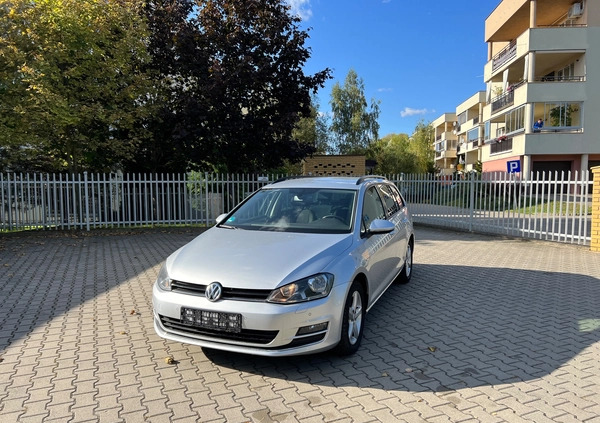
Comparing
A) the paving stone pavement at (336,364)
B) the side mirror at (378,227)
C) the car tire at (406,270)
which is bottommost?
the paving stone pavement at (336,364)

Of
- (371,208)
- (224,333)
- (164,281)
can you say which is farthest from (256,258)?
(371,208)

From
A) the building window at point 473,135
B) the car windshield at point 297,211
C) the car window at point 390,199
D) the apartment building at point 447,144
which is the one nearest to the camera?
the car windshield at point 297,211

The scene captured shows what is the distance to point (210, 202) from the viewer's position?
551 inches

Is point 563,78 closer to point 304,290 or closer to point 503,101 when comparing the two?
point 503,101

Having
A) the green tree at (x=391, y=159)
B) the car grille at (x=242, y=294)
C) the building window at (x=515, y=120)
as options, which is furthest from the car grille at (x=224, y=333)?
the green tree at (x=391, y=159)

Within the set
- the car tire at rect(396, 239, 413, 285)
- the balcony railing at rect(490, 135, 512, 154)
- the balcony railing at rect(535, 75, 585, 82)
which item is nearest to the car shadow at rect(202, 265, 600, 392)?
the car tire at rect(396, 239, 413, 285)

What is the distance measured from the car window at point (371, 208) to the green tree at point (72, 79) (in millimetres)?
10168

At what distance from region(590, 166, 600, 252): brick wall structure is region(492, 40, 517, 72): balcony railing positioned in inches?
913

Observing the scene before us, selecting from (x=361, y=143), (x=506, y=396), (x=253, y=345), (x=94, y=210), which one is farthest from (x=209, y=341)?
(x=361, y=143)

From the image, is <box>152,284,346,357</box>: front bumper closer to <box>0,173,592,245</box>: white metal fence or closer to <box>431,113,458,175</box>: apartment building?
<box>0,173,592,245</box>: white metal fence

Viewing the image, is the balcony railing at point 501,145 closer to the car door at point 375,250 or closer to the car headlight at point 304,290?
the car door at point 375,250

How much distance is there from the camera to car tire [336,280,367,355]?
366 centimetres

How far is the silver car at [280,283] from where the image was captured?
3.28 meters

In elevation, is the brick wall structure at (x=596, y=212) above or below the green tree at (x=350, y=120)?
below
